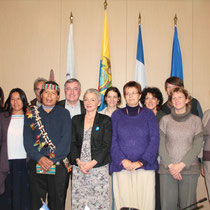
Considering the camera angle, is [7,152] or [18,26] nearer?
[7,152]

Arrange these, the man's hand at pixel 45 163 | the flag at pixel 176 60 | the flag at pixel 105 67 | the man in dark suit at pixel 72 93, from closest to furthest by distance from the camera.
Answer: the man's hand at pixel 45 163, the man in dark suit at pixel 72 93, the flag at pixel 105 67, the flag at pixel 176 60

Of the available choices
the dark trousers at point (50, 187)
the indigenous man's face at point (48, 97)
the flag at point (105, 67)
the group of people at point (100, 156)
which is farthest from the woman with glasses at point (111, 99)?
the dark trousers at point (50, 187)

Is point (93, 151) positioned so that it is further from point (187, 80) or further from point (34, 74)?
point (187, 80)

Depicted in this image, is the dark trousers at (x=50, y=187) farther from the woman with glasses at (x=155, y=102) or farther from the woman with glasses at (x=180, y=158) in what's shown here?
the woman with glasses at (x=155, y=102)

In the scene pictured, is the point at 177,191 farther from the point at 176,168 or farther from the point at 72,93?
the point at 72,93

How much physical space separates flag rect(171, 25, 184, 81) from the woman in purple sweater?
187cm

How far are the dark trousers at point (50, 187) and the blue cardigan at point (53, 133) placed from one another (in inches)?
4.7

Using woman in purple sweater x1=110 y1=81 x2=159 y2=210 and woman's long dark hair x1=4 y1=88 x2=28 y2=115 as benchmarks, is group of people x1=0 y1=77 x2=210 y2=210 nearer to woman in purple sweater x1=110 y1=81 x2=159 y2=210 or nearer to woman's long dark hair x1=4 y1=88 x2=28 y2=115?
woman in purple sweater x1=110 y1=81 x2=159 y2=210

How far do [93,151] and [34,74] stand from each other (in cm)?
247

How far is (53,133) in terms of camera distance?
2469mm

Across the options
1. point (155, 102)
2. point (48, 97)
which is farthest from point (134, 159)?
point (48, 97)

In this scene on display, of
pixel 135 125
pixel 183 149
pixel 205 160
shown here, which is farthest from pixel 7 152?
pixel 205 160

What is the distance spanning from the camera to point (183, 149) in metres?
2.41

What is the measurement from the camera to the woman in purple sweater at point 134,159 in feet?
7.86
